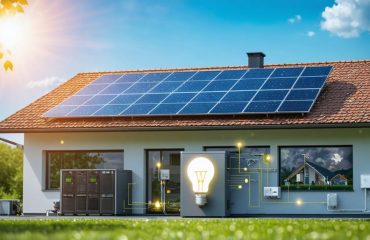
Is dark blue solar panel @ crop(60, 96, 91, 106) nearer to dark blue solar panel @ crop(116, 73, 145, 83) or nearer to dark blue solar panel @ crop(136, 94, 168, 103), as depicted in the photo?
dark blue solar panel @ crop(116, 73, 145, 83)

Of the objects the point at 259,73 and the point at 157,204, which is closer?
the point at 157,204

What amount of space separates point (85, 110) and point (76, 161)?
1.99m

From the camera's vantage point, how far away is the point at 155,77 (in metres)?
34.5

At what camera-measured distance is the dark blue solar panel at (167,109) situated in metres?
29.9

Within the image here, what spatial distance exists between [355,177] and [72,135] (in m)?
10.7

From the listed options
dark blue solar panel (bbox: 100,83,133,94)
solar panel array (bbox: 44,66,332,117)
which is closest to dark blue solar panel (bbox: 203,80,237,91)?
solar panel array (bbox: 44,66,332,117)

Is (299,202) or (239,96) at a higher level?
(239,96)

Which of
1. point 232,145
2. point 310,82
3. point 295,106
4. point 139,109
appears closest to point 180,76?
point 139,109

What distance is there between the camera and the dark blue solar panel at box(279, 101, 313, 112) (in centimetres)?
2850

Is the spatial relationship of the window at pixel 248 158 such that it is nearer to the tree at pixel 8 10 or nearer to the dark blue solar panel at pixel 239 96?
the dark blue solar panel at pixel 239 96

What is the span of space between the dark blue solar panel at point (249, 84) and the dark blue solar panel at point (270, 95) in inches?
28.1

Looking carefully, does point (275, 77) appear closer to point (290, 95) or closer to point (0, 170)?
point (290, 95)

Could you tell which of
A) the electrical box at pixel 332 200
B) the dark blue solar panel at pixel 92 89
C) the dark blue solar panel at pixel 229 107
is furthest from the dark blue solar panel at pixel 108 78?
the electrical box at pixel 332 200

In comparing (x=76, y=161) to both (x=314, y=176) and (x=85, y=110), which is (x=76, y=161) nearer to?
(x=85, y=110)
